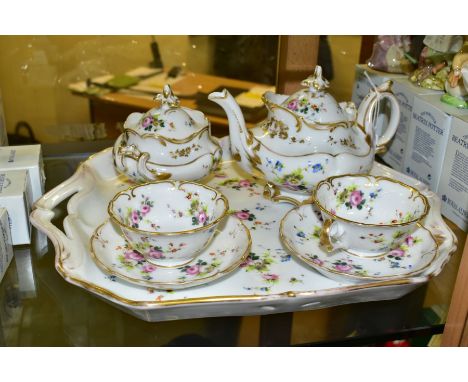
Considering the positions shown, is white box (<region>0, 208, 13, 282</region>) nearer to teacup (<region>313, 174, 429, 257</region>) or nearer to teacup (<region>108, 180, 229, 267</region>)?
teacup (<region>108, 180, 229, 267</region>)

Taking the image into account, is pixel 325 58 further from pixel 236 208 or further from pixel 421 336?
pixel 421 336

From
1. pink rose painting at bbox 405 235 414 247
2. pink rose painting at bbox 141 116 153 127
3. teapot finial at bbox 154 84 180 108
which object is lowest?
pink rose painting at bbox 405 235 414 247

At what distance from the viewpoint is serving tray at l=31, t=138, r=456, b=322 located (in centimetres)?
57

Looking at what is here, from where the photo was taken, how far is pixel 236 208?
0.76 meters

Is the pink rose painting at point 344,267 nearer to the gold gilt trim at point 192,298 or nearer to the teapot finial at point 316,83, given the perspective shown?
the gold gilt trim at point 192,298

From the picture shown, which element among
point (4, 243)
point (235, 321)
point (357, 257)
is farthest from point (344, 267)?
point (4, 243)

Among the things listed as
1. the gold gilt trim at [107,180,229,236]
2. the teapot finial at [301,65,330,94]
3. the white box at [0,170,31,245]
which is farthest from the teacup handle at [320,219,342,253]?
the white box at [0,170,31,245]

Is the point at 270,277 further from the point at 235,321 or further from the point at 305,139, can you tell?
the point at 305,139

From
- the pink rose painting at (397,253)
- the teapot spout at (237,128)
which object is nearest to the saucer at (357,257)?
the pink rose painting at (397,253)

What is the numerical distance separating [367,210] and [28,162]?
16.1 inches

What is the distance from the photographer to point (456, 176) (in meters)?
0.73

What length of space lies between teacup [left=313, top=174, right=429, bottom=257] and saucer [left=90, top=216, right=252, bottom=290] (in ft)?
0.29

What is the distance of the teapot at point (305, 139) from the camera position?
2.32 feet

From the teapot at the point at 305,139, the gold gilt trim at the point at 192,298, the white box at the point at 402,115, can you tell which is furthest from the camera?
the white box at the point at 402,115
